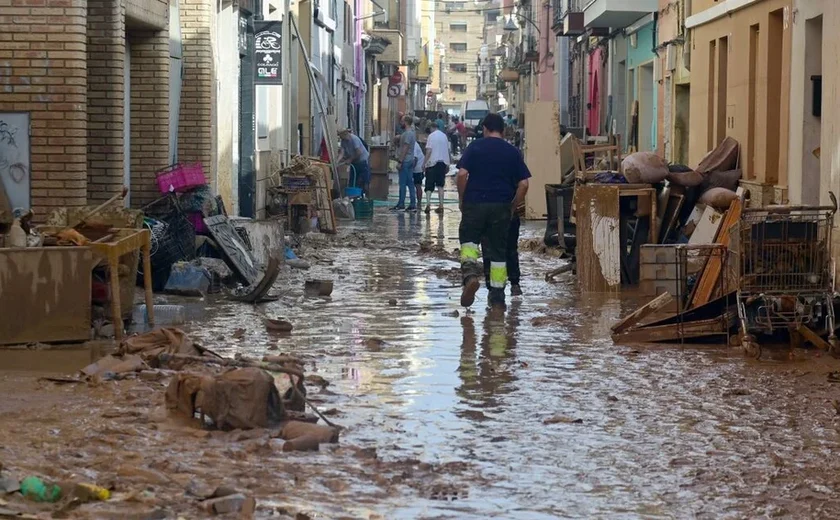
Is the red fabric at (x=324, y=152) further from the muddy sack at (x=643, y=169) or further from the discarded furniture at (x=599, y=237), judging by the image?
the discarded furniture at (x=599, y=237)

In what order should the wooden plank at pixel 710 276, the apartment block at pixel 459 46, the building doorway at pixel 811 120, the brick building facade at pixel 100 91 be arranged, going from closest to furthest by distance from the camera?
the wooden plank at pixel 710 276 < the brick building facade at pixel 100 91 < the building doorway at pixel 811 120 < the apartment block at pixel 459 46

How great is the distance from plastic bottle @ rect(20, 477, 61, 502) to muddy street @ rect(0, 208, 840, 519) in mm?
128

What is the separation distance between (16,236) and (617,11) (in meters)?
19.8

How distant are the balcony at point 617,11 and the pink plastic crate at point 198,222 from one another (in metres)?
14.6

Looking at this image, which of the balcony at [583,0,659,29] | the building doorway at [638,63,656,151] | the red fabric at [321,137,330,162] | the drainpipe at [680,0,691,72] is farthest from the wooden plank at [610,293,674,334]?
the building doorway at [638,63,656,151]

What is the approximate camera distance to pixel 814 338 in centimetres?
1007

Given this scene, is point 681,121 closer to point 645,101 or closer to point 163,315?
point 645,101

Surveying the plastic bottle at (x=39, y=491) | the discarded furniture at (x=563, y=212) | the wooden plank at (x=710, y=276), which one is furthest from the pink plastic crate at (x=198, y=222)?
the plastic bottle at (x=39, y=491)

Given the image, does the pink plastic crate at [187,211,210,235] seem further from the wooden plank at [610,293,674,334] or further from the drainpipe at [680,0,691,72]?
the drainpipe at [680,0,691,72]

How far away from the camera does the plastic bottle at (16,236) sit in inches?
386

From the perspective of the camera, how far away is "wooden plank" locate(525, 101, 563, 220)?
77.3 feet

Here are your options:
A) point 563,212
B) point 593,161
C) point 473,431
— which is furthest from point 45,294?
point 593,161

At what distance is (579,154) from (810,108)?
12.8 ft

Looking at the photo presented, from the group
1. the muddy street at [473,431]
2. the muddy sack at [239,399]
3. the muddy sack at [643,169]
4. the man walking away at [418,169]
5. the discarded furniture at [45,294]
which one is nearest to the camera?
the muddy street at [473,431]
